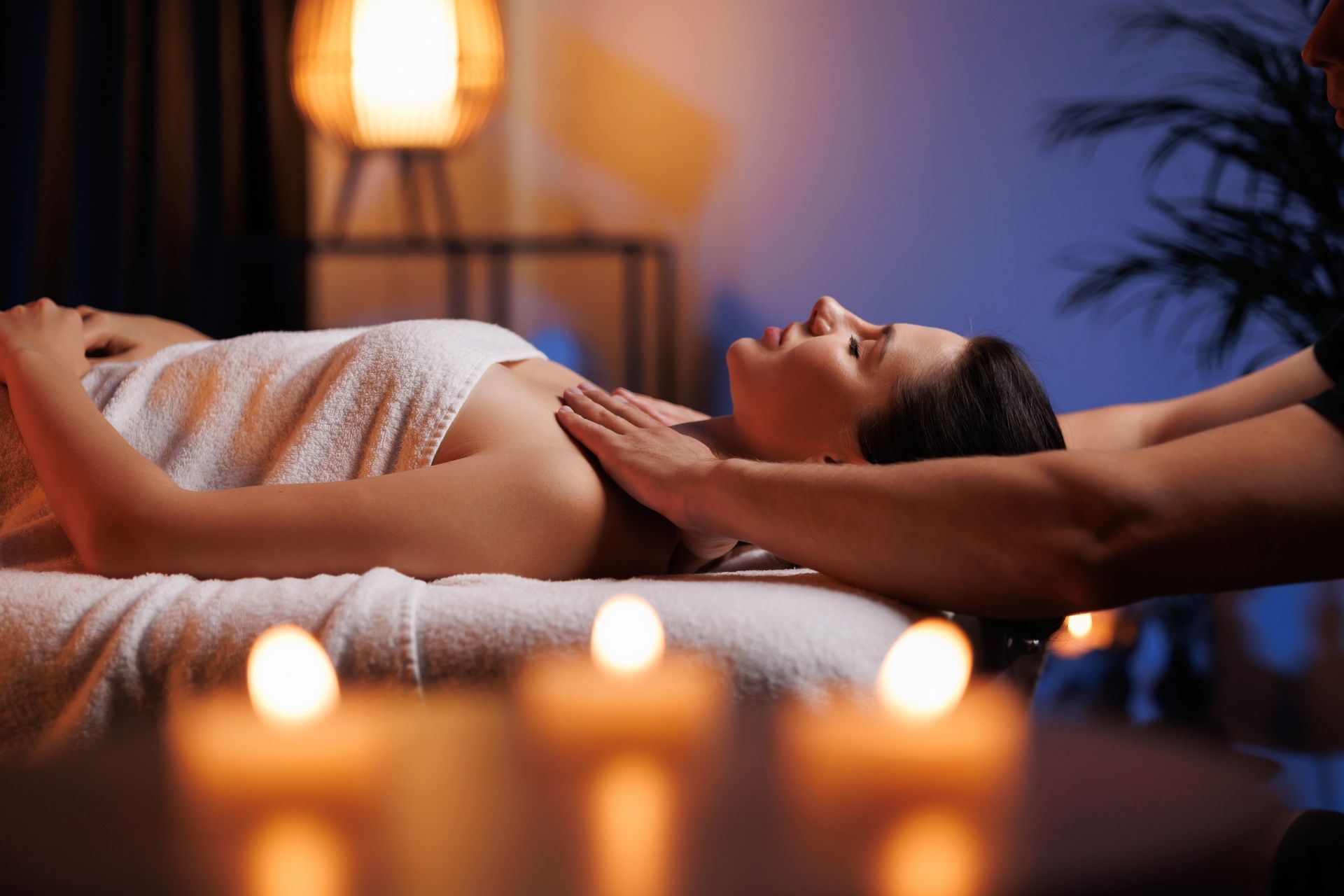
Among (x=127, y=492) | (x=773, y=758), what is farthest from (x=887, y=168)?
(x=773, y=758)

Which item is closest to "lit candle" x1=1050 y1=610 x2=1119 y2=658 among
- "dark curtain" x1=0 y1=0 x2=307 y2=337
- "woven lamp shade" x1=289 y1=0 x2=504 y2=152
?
"woven lamp shade" x1=289 y1=0 x2=504 y2=152

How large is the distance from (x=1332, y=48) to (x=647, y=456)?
0.70m

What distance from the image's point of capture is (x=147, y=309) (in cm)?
288

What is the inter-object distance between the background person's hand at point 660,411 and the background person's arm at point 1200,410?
0.49 metres

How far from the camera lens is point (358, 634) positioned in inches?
27.7

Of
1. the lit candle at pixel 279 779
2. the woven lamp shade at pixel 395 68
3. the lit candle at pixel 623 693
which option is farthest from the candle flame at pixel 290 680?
the woven lamp shade at pixel 395 68

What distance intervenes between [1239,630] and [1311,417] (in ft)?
0.71

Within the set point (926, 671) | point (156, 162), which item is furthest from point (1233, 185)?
point (156, 162)

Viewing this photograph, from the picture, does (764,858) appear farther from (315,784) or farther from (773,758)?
(315,784)

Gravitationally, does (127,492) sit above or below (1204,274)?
below

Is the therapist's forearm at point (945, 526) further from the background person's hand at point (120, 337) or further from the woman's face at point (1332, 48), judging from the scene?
the background person's hand at point (120, 337)

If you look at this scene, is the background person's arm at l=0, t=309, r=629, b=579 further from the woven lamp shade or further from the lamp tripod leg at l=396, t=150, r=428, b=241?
the lamp tripod leg at l=396, t=150, r=428, b=241

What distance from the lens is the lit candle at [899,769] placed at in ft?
1.26

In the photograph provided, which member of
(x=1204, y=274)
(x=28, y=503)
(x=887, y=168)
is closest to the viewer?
(x=28, y=503)
